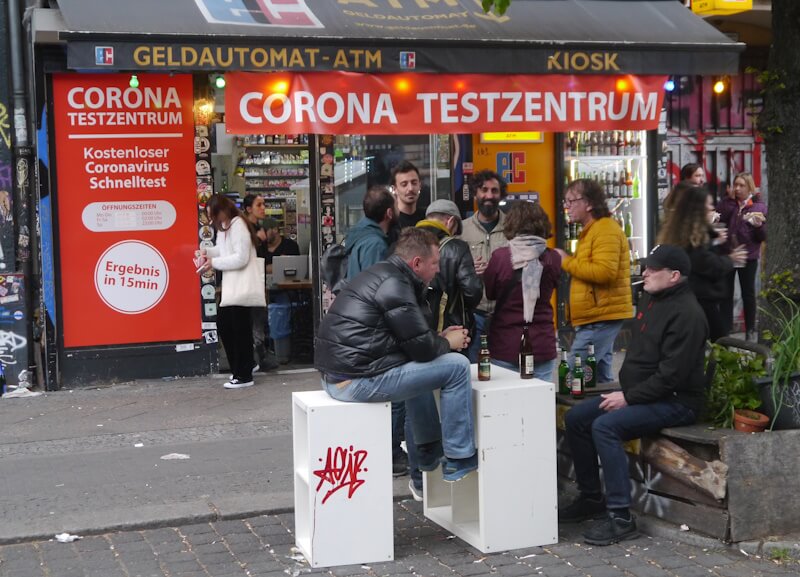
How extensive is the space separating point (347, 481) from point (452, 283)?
157cm

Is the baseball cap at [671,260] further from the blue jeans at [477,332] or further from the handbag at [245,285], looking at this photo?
the handbag at [245,285]

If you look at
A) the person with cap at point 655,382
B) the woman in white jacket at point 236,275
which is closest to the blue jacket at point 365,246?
the person with cap at point 655,382

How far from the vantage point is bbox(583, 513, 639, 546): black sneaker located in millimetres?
5992

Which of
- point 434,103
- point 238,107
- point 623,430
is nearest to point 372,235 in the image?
point 623,430

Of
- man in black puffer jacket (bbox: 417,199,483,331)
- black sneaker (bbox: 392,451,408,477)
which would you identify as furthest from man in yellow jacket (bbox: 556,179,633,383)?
black sneaker (bbox: 392,451,408,477)

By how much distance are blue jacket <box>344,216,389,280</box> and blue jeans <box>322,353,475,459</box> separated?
1.40 m

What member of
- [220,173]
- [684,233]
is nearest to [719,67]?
[684,233]

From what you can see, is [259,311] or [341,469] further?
[259,311]

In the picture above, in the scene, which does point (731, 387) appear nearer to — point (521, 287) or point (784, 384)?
point (784, 384)

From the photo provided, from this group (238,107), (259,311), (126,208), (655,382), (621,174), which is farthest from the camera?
(621,174)

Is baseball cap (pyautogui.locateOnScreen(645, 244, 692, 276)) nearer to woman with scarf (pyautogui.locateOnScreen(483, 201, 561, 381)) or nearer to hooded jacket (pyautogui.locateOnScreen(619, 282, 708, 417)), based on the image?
hooded jacket (pyautogui.locateOnScreen(619, 282, 708, 417))

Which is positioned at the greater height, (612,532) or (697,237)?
(697,237)

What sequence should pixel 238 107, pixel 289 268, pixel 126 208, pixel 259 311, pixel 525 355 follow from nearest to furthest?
pixel 525 355, pixel 238 107, pixel 126 208, pixel 259 311, pixel 289 268

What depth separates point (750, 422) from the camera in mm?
5910
